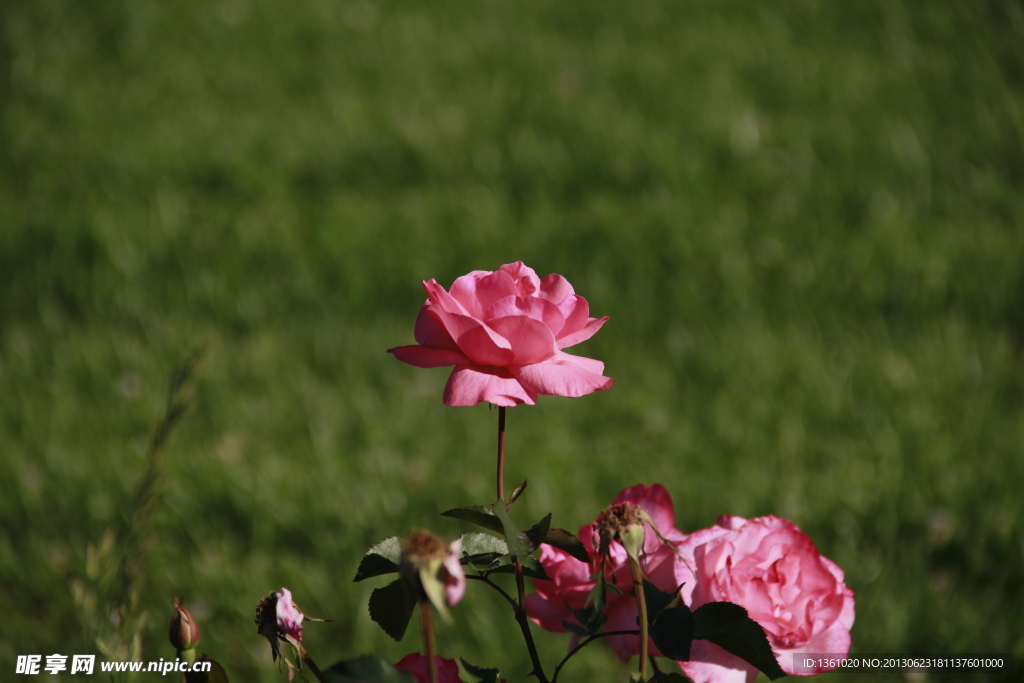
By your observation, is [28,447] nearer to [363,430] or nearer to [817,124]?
[363,430]

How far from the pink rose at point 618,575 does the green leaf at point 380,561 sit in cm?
13

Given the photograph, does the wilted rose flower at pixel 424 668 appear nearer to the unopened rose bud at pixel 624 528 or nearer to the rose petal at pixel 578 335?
the unopened rose bud at pixel 624 528

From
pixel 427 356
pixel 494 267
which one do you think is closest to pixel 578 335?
pixel 427 356

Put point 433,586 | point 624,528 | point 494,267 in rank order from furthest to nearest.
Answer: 1. point 494,267
2. point 624,528
3. point 433,586

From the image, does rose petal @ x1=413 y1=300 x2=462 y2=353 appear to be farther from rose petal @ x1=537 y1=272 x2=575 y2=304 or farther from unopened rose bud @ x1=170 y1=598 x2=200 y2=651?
unopened rose bud @ x1=170 y1=598 x2=200 y2=651

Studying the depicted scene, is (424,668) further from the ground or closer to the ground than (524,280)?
closer to the ground

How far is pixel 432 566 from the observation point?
45cm

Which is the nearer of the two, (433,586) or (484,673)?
(433,586)

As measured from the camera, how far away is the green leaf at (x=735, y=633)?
609 millimetres

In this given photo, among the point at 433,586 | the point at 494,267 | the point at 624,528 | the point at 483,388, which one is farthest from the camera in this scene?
the point at 494,267

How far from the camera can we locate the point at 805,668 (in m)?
0.67

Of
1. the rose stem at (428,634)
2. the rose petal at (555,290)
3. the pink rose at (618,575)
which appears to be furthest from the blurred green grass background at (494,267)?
the rose stem at (428,634)

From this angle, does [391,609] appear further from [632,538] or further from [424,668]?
[632,538]

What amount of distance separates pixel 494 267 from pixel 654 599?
2200mm
